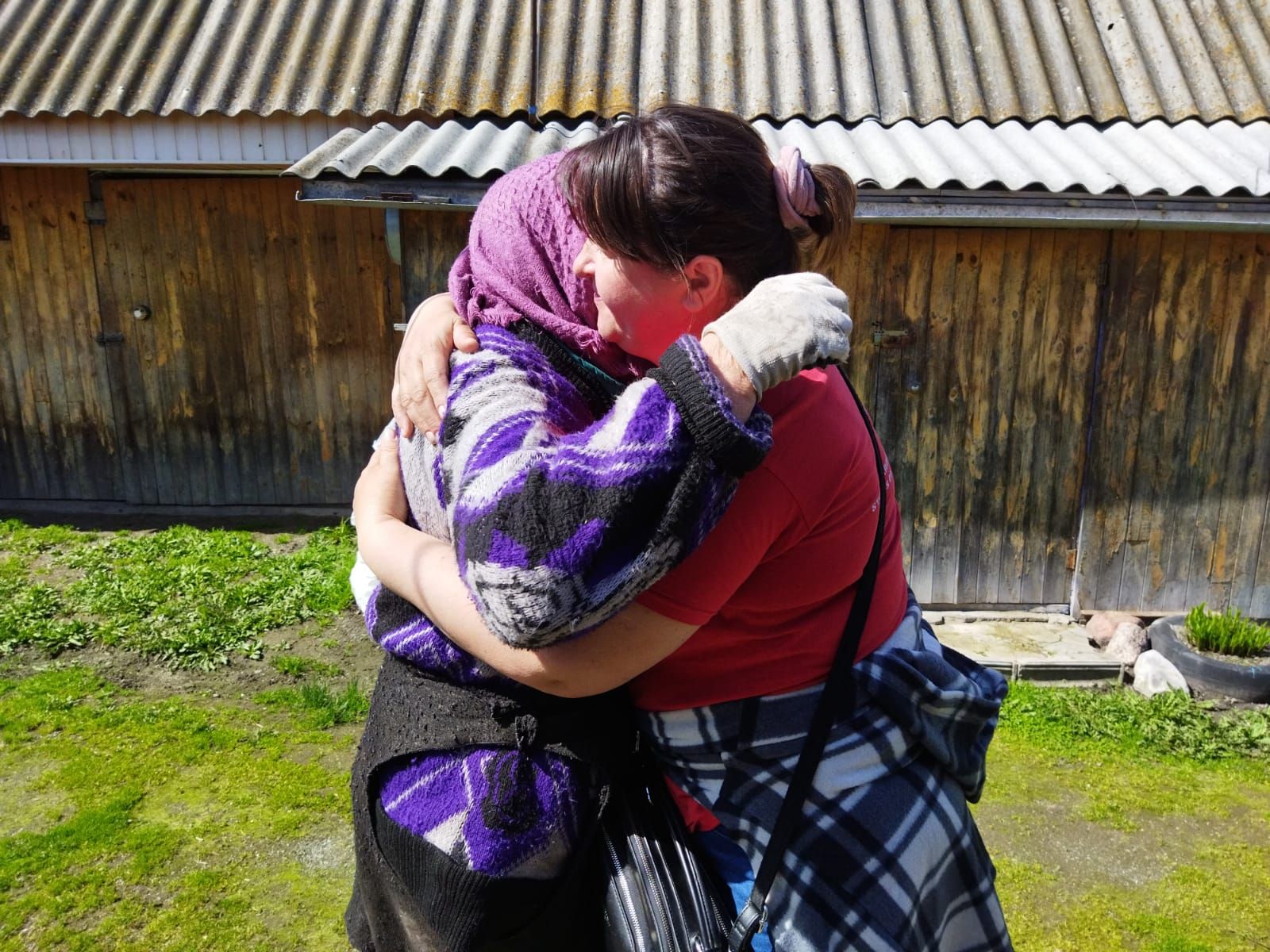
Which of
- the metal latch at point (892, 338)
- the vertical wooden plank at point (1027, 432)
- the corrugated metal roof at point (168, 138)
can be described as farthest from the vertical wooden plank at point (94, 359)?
the vertical wooden plank at point (1027, 432)

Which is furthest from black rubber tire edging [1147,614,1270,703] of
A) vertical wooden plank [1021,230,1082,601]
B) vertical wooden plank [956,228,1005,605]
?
vertical wooden plank [956,228,1005,605]

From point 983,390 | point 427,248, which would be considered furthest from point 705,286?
point 983,390

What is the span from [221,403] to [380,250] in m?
1.71

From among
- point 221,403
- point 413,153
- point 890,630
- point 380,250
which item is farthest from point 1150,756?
point 221,403

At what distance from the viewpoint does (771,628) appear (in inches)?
51.7

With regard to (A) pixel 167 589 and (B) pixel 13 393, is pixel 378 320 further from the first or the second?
(B) pixel 13 393

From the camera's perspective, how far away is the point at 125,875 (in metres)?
3.31

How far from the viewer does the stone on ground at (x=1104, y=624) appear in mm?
5391

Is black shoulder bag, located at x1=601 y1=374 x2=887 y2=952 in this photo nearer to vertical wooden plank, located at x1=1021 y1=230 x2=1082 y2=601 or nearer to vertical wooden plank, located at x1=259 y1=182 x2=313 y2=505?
vertical wooden plank, located at x1=1021 y1=230 x2=1082 y2=601

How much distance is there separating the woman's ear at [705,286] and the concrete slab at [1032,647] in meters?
Result: 4.19

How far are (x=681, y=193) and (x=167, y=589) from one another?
5.42 m

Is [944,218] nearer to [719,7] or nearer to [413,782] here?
[719,7]

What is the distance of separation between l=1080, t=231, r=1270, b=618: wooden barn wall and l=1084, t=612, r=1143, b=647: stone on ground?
0.10m

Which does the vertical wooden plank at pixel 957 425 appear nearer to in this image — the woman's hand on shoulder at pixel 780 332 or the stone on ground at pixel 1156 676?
the stone on ground at pixel 1156 676
